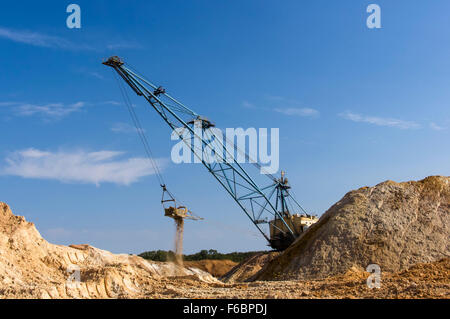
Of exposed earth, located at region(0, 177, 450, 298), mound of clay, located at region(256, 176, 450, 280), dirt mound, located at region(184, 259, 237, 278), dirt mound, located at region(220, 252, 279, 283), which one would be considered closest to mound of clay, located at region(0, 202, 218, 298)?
exposed earth, located at region(0, 177, 450, 298)

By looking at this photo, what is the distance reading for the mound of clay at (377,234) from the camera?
832 inches

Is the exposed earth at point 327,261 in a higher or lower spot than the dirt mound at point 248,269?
higher

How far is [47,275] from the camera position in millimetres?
17734

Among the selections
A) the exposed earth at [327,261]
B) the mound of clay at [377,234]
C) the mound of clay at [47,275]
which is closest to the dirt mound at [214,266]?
the exposed earth at [327,261]

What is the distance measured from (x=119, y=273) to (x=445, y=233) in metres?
16.9

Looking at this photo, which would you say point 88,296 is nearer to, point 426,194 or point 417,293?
point 417,293

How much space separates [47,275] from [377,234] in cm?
1663

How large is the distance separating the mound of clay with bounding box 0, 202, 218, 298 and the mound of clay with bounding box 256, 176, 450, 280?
247 inches

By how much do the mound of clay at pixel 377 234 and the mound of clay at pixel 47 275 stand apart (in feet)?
20.6

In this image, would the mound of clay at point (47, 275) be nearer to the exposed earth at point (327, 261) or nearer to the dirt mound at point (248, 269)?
the exposed earth at point (327, 261)

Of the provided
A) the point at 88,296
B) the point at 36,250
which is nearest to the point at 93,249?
the point at 36,250

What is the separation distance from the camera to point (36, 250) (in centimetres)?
1947

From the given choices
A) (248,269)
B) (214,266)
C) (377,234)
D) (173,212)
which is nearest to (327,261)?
(377,234)

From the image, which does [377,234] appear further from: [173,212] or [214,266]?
[214,266]
